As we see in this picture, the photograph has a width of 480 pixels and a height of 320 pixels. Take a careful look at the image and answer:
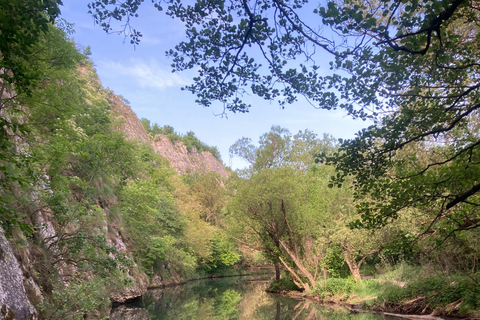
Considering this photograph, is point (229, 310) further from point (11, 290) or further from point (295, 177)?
point (11, 290)

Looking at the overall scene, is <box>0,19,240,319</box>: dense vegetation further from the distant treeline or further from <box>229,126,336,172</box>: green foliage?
the distant treeline

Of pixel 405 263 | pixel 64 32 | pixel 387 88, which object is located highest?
pixel 64 32

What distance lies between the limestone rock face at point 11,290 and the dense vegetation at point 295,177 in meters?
0.70

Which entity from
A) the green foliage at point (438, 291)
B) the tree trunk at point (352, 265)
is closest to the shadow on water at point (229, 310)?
the green foliage at point (438, 291)

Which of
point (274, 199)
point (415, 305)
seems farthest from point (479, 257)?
point (274, 199)

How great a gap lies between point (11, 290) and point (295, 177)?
66.6ft

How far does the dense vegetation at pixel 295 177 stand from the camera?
4.55m

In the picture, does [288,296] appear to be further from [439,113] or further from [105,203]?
[439,113]

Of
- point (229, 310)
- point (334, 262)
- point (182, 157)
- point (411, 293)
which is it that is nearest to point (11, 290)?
point (229, 310)

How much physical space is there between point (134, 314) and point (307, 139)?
34.7m

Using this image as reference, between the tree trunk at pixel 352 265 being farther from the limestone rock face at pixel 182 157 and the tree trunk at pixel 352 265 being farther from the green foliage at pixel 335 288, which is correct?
the limestone rock face at pixel 182 157

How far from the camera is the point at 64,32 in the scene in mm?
11273

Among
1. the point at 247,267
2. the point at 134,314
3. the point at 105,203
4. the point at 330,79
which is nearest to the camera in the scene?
the point at 330,79

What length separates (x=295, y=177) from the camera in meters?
24.7
